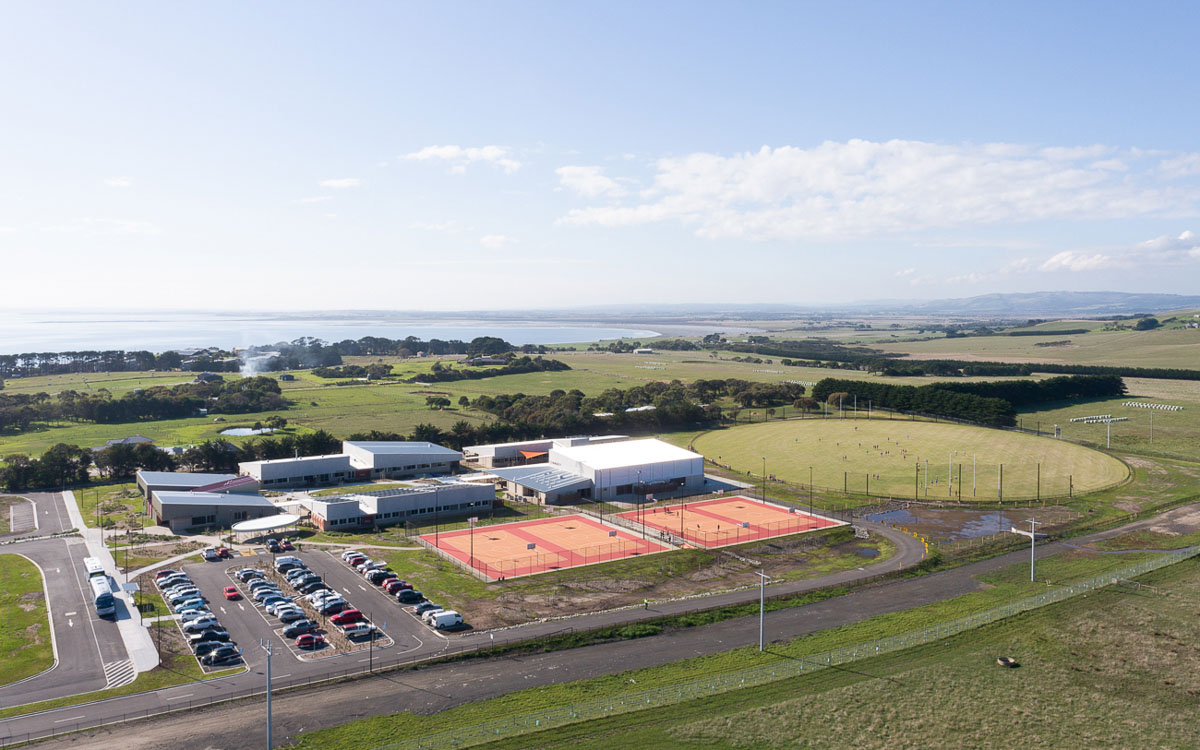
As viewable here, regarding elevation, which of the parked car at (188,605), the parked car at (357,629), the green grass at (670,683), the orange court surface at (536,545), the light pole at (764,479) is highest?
the parked car at (188,605)

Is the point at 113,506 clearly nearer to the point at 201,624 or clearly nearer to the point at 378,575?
the point at 378,575

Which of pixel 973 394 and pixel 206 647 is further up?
pixel 973 394

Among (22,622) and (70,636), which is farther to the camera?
(22,622)

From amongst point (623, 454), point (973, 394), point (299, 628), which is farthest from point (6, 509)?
point (973, 394)

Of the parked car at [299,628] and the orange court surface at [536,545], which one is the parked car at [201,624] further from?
the orange court surface at [536,545]

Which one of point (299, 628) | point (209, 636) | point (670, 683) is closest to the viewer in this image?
point (670, 683)

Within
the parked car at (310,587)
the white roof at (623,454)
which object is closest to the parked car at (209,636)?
the parked car at (310,587)

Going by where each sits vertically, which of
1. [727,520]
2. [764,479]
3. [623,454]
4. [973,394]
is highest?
[973,394]

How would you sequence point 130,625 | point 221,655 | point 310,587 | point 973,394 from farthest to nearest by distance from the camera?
A: point 973,394 < point 310,587 < point 130,625 < point 221,655

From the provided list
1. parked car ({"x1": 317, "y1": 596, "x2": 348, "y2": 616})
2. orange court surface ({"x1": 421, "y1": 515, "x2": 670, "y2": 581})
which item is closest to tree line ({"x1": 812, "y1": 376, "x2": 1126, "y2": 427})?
orange court surface ({"x1": 421, "y1": 515, "x2": 670, "y2": 581})
